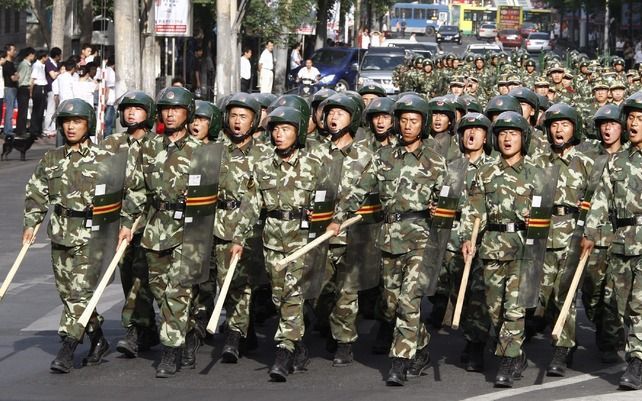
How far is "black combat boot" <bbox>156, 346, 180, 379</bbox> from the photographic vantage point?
36.3ft

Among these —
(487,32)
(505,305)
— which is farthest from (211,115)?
(487,32)

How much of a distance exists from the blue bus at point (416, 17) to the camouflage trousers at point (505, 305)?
107m

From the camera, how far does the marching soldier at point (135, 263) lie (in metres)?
11.7

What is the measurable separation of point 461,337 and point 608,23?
76.8m

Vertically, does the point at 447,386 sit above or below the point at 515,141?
below

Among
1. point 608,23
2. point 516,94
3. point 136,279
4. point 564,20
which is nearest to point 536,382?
point 136,279

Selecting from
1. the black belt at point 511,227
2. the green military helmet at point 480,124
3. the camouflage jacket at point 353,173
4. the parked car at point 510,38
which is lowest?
the black belt at point 511,227

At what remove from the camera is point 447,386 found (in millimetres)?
10875

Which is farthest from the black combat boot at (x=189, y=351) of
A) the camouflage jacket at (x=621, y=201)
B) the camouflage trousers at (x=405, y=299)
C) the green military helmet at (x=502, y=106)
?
the green military helmet at (x=502, y=106)

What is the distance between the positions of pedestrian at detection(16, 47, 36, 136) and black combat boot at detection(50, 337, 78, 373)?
1872 centimetres

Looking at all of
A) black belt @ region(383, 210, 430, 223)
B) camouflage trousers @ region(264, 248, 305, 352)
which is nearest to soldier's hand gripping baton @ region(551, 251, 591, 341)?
black belt @ region(383, 210, 430, 223)

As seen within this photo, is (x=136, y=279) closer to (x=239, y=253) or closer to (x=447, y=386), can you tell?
(x=239, y=253)

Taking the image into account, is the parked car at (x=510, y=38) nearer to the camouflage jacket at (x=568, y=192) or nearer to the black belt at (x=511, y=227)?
the camouflage jacket at (x=568, y=192)

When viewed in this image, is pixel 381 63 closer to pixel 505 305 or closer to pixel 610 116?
pixel 610 116
